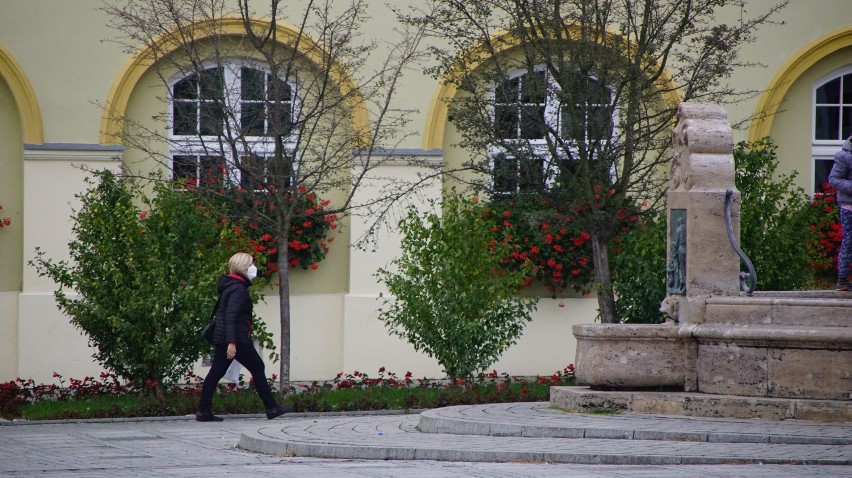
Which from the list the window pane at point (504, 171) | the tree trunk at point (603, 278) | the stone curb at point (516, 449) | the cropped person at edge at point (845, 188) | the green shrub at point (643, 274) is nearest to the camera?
the stone curb at point (516, 449)

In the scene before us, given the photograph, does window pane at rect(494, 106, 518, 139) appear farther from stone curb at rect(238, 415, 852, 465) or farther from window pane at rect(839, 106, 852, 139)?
window pane at rect(839, 106, 852, 139)

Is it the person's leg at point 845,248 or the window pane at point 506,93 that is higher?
the window pane at point 506,93

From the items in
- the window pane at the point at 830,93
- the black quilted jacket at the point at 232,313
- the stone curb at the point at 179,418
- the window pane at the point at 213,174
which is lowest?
the stone curb at the point at 179,418

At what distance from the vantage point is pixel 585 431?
31.1 ft

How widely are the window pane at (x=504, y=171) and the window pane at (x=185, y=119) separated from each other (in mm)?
3637

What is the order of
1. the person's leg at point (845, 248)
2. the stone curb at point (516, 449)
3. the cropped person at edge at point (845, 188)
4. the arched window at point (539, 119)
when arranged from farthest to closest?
the arched window at point (539, 119) < the person's leg at point (845, 248) < the cropped person at edge at point (845, 188) < the stone curb at point (516, 449)

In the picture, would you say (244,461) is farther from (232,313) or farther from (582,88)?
(582,88)

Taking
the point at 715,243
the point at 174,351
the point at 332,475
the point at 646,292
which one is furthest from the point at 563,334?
the point at 332,475

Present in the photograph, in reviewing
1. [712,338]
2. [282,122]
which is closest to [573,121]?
[282,122]

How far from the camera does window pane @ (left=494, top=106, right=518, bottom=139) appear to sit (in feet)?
51.4

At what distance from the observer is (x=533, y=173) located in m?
15.8

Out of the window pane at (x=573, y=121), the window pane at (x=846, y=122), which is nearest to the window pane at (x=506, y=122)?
the window pane at (x=573, y=121)

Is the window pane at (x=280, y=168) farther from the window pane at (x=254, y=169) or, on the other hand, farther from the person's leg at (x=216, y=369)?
the person's leg at (x=216, y=369)

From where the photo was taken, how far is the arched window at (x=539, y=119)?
599 inches
